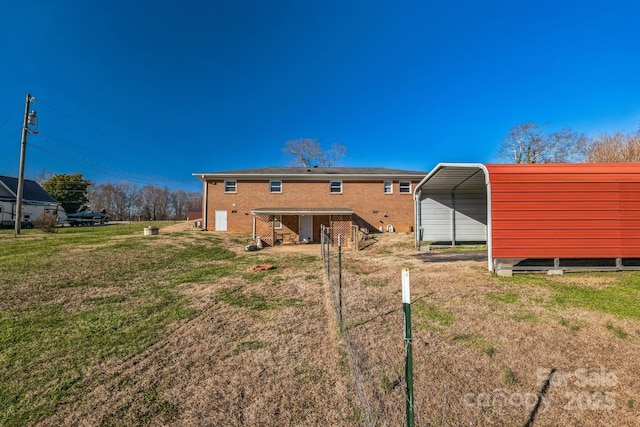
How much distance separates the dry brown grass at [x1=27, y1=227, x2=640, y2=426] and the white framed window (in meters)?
16.6

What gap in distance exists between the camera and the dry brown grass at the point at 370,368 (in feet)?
9.13

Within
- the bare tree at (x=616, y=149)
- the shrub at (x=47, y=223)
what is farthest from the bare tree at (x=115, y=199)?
the bare tree at (x=616, y=149)

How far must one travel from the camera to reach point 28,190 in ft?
108


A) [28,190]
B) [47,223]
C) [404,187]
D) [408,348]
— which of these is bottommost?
[408,348]

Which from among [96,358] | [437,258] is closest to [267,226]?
[437,258]

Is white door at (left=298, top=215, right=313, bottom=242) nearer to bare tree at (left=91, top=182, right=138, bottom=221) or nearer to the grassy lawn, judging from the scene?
the grassy lawn

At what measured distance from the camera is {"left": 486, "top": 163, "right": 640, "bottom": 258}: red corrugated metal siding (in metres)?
7.65

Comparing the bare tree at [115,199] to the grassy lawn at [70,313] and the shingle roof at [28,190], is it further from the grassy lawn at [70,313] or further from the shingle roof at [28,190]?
the grassy lawn at [70,313]

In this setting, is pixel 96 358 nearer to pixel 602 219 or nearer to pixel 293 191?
pixel 602 219

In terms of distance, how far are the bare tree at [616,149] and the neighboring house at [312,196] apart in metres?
18.0

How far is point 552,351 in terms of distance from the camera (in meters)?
3.89

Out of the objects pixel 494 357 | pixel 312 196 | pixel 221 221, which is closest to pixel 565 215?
pixel 494 357

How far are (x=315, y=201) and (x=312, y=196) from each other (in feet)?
1.58

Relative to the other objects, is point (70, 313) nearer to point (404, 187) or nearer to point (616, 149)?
point (404, 187)
